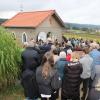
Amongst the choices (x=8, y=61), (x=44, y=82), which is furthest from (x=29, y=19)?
(x=44, y=82)

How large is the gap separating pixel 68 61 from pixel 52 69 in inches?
60.6

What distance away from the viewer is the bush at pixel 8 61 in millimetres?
11031

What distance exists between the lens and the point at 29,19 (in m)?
37.2

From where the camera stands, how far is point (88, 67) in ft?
33.8

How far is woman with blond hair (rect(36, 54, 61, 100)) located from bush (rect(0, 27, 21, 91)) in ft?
8.68

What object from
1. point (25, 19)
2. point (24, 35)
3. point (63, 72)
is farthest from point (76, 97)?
point (25, 19)

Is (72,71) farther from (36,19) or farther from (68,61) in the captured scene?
(36,19)

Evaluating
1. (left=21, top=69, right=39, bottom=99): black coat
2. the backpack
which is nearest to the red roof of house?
(left=21, top=69, right=39, bottom=99): black coat

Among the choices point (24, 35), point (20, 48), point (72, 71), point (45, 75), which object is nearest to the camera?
point (45, 75)

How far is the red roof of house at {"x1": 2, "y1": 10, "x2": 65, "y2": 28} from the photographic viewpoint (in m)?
35.5

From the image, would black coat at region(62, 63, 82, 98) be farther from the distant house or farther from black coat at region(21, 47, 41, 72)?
the distant house

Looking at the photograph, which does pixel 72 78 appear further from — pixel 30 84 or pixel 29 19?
pixel 29 19

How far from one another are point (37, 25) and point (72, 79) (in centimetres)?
2534

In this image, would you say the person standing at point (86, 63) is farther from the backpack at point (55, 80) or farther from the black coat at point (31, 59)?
the backpack at point (55, 80)
